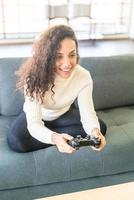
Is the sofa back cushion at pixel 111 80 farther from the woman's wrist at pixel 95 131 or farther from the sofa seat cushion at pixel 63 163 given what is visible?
the woman's wrist at pixel 95 131

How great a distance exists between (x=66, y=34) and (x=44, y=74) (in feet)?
0.73

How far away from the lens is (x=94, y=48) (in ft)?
8.75

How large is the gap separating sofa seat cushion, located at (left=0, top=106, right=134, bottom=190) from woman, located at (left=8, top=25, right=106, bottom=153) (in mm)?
62

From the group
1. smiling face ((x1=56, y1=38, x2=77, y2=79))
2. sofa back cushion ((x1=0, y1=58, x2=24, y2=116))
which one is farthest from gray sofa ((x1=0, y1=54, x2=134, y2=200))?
smiling face ((x1=56, y1=38, x2=77, y2=79))

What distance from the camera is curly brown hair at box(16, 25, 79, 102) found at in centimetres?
146

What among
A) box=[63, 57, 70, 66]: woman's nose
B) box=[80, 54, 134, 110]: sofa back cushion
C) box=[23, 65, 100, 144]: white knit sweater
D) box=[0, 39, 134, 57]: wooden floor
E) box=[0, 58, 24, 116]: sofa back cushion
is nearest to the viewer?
box=[63, 57, 70, 66]: woman's nose

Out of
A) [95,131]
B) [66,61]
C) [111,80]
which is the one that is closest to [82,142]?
[95,131]

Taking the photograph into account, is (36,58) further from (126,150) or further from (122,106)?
(122,106)

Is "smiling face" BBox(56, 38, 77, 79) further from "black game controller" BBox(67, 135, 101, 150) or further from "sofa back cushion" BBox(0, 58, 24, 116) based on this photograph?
"sofa back cushion" BBox(0, 58, 24, 116)

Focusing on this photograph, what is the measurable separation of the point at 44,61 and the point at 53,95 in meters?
0.20

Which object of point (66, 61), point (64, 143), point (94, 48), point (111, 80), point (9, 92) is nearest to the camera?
point (64, 143)

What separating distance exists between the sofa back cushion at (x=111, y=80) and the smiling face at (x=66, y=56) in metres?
0.64

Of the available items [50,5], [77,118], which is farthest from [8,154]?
[50,5]

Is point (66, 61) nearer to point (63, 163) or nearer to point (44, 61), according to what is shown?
point (44, 61)
